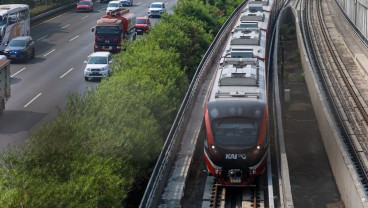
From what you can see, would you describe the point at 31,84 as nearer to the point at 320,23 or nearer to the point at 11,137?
the point at 11,137

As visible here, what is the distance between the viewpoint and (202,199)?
24.7 metres

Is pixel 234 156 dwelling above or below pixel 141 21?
below

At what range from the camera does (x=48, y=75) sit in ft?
161

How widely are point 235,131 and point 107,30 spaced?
32.0 m

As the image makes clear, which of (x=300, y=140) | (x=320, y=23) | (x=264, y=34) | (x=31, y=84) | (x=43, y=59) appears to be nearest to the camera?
(x=300, y=140)

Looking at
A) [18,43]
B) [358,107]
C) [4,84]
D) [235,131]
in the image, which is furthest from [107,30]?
[235,131]

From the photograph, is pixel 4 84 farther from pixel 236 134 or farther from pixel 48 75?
pixel 236 134

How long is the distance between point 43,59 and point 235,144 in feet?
107

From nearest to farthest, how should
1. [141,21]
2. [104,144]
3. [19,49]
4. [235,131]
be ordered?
1. [104,144]
2. [235,131]
3. [19,49]
4. [141,21]

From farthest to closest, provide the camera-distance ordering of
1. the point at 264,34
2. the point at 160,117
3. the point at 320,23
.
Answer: the point at 320,23, the point at 264,34, the point at 160,117

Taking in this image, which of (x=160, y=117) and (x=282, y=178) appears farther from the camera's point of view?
(x=160, y=117)

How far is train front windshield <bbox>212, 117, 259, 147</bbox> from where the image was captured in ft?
81.3

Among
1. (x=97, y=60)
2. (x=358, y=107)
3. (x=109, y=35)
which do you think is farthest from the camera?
(x=109, y=35)

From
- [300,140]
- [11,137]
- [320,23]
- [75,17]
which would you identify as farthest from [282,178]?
[75,17]
